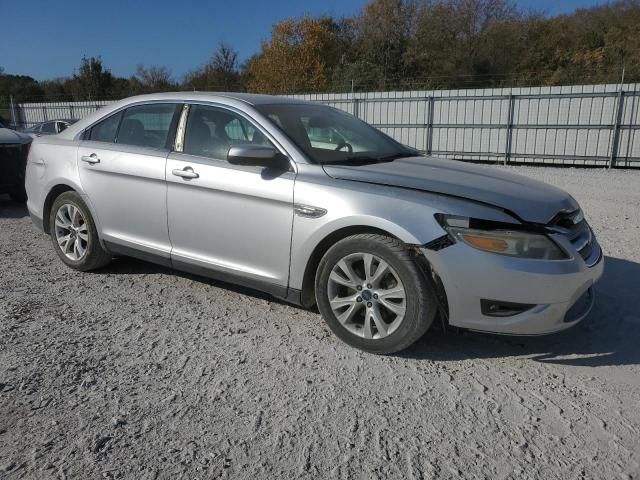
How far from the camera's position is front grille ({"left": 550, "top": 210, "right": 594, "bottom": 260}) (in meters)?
3.06

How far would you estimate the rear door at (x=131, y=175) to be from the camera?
158 inches

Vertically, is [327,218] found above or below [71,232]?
above

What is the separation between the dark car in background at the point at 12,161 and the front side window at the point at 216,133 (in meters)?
5.07

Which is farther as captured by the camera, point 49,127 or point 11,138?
point 49,127

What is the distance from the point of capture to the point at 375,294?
123 inches

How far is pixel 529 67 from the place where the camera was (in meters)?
31.2

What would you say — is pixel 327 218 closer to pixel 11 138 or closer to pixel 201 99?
pixel 201 99

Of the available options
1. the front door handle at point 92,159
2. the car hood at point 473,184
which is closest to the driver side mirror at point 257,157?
the car hood at point 473,184

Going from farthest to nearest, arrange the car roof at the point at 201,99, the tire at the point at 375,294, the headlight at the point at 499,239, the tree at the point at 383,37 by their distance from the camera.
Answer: the tree at the point at 383,37
the car roof at the point at 201,99
the tire at the point at 375,294
the headlight at the point at 499,239

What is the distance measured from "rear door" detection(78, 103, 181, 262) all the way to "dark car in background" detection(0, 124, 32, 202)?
3.94m

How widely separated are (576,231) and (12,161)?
768cm

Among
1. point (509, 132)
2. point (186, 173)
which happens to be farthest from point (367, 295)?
point (509, 132)

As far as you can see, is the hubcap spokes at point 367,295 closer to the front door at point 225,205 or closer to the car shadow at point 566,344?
the car shadow at point 566,344

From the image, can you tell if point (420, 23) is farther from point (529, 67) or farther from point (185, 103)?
point (185, 103)
